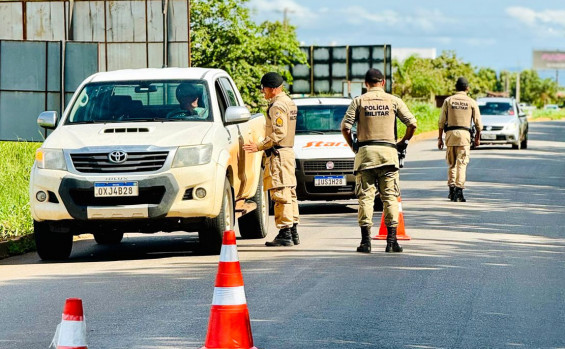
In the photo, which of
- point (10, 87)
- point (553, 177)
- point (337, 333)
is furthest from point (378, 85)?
point (553, 177)

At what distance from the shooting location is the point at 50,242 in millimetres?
12211

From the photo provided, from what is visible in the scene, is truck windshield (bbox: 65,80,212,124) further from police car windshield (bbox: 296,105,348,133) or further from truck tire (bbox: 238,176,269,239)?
police car windshield (bbox: 296,105,348,133)

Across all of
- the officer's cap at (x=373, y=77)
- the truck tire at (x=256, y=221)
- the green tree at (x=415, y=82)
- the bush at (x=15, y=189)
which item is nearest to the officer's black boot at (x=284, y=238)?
the truck tire at (x=256, y=221)

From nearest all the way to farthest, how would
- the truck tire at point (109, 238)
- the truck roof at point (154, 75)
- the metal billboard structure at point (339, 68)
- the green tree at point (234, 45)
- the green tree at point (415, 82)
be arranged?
the truck roof at point (154, 75), the truck tire at point (109, 238), the green tree at point (234, 45), the metal billboard structure at point (339, 68), the green tree at point (415, 82)

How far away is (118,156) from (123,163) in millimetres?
85

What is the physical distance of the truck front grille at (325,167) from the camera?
17172 mm

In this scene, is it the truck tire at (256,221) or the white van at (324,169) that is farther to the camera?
the white van at (324,169)

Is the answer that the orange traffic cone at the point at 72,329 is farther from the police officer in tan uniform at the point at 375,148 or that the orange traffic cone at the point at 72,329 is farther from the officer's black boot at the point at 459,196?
the officer's black boot at the point at 459,196

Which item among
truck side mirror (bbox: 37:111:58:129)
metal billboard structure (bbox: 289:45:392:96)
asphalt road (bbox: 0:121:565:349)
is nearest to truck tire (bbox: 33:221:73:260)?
asphalt road (bbox: 0:121:565:349)

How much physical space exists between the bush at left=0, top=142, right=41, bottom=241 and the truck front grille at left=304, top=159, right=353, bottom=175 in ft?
13.3

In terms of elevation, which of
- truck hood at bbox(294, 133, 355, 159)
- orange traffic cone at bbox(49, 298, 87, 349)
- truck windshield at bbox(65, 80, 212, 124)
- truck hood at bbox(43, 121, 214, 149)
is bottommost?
orange traffic cone at bbox(49, 298, 87, 349)

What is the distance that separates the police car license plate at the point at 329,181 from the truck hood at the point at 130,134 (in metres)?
4.82

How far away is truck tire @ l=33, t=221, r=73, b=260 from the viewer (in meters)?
12.1

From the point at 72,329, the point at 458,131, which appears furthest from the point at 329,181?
the point at 72,329
